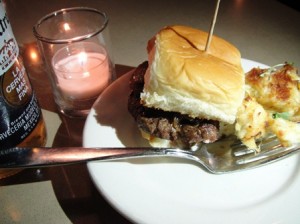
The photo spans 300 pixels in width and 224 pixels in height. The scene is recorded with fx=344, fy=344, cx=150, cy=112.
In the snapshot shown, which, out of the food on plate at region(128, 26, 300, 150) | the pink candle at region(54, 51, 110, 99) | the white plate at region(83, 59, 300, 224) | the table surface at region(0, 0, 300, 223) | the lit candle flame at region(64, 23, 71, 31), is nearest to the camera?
the white plate at region(83, 59, 300, 224)

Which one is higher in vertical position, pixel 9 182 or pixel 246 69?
pixel 246 69

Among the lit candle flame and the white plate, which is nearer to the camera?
the white plate

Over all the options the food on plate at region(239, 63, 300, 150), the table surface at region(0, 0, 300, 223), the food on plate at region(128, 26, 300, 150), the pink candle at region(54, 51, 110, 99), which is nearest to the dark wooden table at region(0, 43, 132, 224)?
→ the table surface at region(0, 0, 300, 223)

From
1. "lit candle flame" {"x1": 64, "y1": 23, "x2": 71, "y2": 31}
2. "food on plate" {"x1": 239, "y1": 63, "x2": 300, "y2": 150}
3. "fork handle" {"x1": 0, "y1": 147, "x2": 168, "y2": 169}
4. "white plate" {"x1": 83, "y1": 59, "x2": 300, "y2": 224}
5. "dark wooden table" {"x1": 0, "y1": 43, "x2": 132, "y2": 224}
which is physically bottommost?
"dark wooden table" {"x1": 0, "y1": 43, "x2": 132, "y2": 224}

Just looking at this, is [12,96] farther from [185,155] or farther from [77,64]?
[185,155]

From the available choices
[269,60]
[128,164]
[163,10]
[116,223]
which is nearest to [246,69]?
[269,60]

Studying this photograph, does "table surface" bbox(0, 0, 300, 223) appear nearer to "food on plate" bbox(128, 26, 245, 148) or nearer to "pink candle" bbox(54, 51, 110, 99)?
"pink candle" bbox(54, 51, 110, 99)

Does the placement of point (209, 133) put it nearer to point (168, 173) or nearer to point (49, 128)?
point (168, 173)

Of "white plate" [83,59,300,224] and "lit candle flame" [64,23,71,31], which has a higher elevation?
"lit candle flame" [64,23,71,31]
